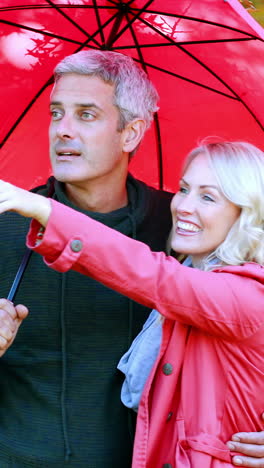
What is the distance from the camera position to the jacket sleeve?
83.1 inches

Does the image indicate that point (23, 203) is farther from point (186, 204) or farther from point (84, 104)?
point (84, 104)

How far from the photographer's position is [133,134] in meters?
3.26

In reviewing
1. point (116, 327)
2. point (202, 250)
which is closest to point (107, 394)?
point (116, 327)

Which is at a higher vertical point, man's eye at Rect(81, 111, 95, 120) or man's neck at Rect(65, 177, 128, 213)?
man's eye at Rect(81, 111, 95, 120)

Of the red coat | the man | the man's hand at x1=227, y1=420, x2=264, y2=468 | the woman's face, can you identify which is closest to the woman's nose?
the woman's face

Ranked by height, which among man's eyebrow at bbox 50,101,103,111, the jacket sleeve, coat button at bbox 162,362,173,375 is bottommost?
coat button at bbox 162,362,173,375

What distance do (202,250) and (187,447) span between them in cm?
65

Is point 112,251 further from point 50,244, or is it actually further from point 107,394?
point 107,394

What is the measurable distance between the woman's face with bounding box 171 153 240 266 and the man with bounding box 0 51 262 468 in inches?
18.0

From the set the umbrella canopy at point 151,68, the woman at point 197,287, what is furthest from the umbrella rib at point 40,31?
the woman at point 197,287

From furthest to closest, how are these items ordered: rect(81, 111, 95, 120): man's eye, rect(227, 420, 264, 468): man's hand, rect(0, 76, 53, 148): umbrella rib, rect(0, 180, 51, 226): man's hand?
rect(0, 76, 53, 148): umbrella rib
rect(81, 111, 95, 120): man's eye
rect(227, 420, 264, 468): man's hand
rect(0, 180, 51, 226): man's hand

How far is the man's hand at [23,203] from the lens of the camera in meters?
2.03

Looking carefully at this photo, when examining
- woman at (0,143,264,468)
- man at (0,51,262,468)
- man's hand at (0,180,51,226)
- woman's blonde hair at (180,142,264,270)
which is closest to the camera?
man's hand at (0,180,51,226)

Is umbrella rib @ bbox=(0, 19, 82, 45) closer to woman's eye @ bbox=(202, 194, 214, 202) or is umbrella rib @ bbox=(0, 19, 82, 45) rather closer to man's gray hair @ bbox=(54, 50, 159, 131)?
man's gray hair @ bbox=(54, 50, 159, 131)
